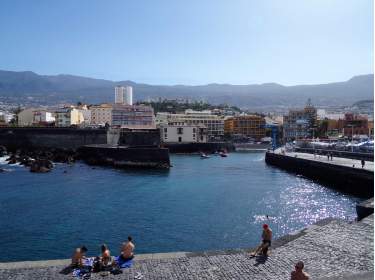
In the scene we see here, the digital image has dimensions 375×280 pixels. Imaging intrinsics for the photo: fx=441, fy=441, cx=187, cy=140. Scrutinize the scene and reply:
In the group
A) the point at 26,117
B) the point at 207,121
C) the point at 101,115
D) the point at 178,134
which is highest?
the point at 101,115

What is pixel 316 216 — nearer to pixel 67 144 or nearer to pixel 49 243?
pixel 49 243

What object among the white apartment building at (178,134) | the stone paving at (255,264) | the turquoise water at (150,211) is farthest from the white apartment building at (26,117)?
the stone paving at (255,264)

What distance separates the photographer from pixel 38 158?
180 ft

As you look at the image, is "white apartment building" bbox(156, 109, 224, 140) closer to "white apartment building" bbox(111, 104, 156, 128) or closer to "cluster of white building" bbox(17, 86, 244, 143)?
"cluster of white building" bbox(17, 86, 244, 143)

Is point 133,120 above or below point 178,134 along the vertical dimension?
above

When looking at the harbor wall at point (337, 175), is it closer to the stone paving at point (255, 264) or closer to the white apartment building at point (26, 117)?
the stone paving at point (255, 264)

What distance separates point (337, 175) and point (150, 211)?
1984 cm

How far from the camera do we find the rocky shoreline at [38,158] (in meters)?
45.1

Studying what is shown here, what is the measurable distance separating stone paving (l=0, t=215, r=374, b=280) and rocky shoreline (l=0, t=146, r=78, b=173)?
34.3 meters

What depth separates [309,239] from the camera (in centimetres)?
1371

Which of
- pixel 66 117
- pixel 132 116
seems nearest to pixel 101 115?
pixel 132 116

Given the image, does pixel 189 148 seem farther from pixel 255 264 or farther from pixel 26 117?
pixel 255 264

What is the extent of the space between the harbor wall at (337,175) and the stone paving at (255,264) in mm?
16253

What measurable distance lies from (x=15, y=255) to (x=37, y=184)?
1999 centimetres
